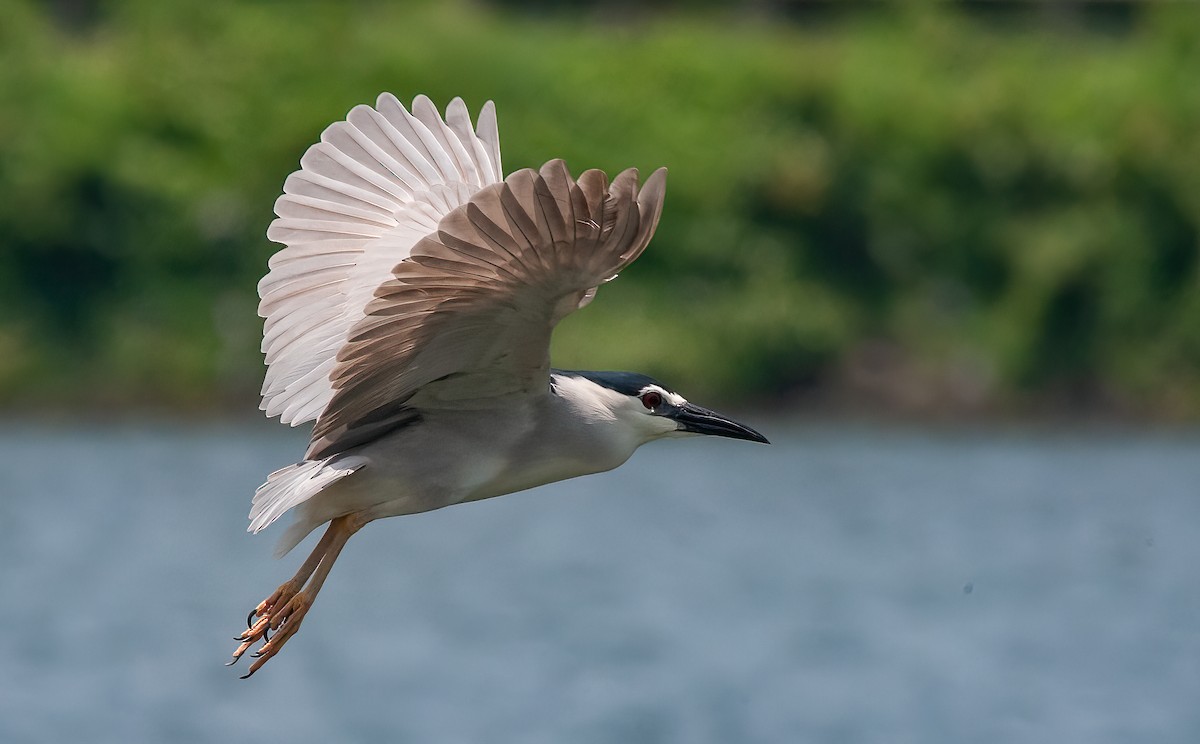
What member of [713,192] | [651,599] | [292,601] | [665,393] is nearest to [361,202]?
[665,393]

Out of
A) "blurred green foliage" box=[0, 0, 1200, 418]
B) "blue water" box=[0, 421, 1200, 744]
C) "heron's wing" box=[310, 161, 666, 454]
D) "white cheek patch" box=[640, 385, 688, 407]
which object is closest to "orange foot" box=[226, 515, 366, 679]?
"heron's wing" box=[310, 161, 666, 454]

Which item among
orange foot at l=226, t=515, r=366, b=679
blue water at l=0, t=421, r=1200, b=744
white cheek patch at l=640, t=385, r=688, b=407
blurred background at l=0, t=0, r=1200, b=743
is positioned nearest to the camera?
orange foot at l=226, t=515, r=366, b=679

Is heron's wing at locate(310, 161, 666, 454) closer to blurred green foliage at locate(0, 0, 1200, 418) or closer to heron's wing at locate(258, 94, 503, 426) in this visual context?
heron's wing at locate(258, 94, 503, 426)

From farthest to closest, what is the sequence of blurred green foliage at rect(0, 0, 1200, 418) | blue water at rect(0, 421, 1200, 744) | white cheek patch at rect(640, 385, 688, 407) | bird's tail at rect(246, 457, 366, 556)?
blurred green foliage at rect(0, 0, 1200, 418) < blue water at rect(0, 421, 1200, 744) < white cheek patch at rect(640, 385, 688, 407) < bird's tail at rect(246, 457, 366, 556)

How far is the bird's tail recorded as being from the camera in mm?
5863

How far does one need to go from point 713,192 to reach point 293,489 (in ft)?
52.1

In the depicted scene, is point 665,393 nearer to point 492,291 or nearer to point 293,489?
point 492,291

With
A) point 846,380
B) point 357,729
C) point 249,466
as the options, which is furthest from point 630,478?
point 357,729

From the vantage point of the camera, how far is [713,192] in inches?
849

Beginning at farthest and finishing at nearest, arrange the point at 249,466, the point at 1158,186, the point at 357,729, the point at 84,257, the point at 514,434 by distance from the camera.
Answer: the point at 1158,186 → the point at 84,257 → the point at 249,466 → the point at 357,729 → the point at 514,434

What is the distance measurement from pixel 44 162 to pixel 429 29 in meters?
4.58

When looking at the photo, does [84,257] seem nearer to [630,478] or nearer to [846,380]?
[630,478]

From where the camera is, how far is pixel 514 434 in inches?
246

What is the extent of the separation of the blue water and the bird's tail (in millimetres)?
5813
